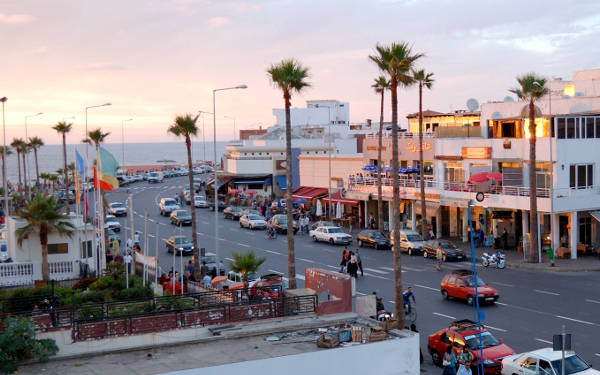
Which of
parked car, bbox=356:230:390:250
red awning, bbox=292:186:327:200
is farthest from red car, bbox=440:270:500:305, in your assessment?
red awning, bbox=292:186:327:200

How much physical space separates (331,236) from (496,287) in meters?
17.9

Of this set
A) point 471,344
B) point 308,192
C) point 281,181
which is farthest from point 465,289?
point 281,181

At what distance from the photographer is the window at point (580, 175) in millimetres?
46531

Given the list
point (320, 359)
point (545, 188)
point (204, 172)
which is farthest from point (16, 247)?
point (204, 172)

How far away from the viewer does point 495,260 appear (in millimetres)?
41188

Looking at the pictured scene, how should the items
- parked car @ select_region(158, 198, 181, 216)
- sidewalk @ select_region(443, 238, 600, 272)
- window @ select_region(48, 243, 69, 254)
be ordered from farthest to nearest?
parked car @ select_region(158, 198, 181, 216) < sidewalk @ select_region(443, 238, 600, 272) < window @ select_region(48, 243, 69, 254)

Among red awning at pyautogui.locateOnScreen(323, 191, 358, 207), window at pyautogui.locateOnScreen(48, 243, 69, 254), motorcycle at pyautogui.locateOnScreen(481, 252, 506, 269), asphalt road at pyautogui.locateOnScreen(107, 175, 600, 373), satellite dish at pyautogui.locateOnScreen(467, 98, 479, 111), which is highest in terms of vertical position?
satellite dish at pyautogui.locateOnScreen(467, 98, 479, 111)

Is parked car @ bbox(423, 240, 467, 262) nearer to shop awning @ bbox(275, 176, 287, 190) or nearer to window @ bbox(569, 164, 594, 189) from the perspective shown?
window @ bbox(569, 164, 594, 189)

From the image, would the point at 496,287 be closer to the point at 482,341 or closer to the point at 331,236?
the point at 482,341

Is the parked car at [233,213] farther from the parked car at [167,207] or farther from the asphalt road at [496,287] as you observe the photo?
the asphalt road at [496,287]

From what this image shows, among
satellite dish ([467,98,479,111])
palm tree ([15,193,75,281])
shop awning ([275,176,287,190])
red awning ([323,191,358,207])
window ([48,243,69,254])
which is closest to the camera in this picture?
palm tree ([15,193,75,281])

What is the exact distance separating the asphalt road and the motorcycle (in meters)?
0.61

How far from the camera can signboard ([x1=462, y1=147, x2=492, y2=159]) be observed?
51.1 m

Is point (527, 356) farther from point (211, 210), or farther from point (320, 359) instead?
point (211, 210)
